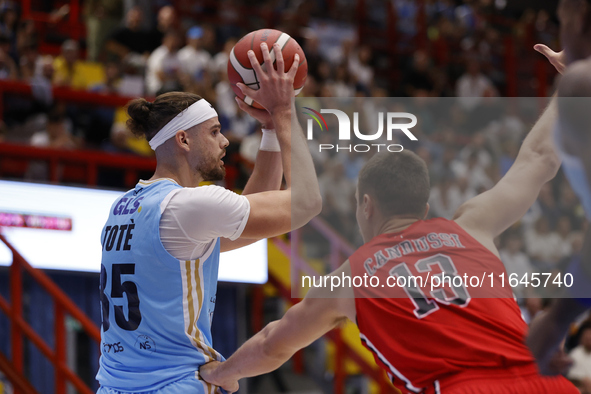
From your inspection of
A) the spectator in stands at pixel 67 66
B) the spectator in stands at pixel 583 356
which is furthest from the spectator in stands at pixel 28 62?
the spectator in stands at pixel 583 356

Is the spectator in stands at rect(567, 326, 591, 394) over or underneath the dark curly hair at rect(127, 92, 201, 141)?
underneath

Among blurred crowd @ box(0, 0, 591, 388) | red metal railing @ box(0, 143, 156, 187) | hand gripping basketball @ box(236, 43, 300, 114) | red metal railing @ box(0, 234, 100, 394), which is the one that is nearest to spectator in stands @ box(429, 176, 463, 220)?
blurred crowd @ box(0, 0, 591, 388)

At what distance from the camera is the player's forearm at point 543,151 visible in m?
3.12

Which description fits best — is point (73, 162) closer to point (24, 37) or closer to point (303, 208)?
point (24, 37)

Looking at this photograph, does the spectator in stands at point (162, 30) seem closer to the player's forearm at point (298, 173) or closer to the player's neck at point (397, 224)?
the player's forearm at point (298, 173)

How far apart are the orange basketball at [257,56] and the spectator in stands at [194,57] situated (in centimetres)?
643

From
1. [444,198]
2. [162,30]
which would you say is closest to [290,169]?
[444,198]

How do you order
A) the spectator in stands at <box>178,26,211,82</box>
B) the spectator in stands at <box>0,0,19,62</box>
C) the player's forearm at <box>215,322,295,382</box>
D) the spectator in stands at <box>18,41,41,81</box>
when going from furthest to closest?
the spectator in stands at <box>178,26,211,82</box>, the spectator in stands at <box>0,0,19,62</box>, the spectator in stands at <box>18,41,41,81</box>, the player's forearm at <box>215,322,295,382</box>

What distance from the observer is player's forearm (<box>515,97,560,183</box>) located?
3115 mm

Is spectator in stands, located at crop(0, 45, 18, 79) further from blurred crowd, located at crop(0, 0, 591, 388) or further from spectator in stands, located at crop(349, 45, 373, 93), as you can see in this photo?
spectator in stands, located at crop(349, 45, 373, 93)

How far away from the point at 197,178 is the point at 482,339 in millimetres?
1635

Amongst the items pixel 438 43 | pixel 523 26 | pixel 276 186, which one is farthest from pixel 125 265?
pixel 523 26

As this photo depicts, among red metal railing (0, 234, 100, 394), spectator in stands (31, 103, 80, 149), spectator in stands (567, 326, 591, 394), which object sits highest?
spectator in stands (31, 103, 80, 149)

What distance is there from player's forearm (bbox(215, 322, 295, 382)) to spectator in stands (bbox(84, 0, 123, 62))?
8574mm
